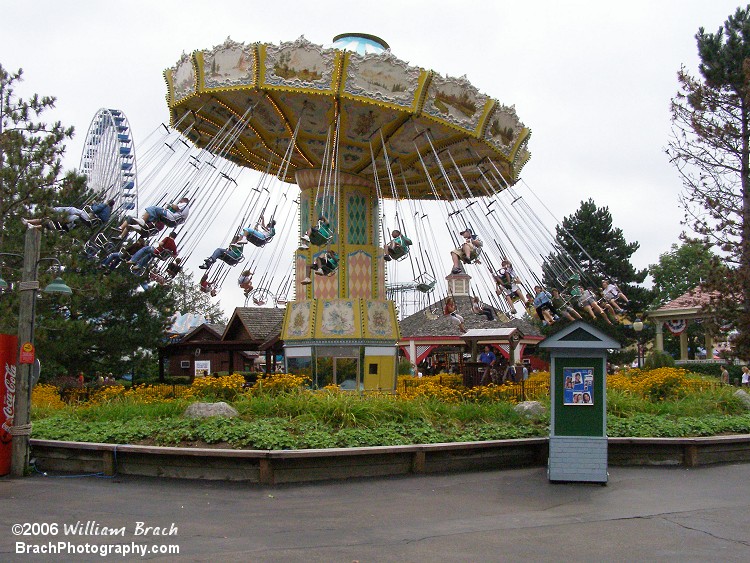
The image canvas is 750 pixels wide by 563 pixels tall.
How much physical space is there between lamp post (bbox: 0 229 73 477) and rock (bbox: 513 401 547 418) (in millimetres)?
7955

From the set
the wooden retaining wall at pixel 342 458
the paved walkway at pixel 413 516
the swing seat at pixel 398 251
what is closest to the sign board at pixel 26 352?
the wooden retaining wall at pixel 342 458

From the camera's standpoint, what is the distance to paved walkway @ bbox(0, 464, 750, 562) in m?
6.94

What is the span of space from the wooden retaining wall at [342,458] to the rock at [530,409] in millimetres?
1211

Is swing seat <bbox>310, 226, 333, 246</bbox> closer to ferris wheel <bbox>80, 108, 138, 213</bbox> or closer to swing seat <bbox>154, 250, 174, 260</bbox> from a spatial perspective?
swing seat <bbox>154, 250, 174, 260</bbox>

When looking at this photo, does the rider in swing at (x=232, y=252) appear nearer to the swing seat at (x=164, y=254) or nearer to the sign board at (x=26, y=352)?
the swing seat at (x=164, y=254)

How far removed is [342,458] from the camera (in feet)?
35.4

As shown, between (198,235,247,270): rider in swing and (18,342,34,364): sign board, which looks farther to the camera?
(198,235,247,270): rider in swing

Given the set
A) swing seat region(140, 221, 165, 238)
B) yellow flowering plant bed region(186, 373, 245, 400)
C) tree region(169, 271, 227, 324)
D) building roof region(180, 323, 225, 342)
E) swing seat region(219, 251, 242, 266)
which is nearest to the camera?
yellow flowering plant bed region(186, 373, 245, 400)

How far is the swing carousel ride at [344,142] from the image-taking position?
16.3 metres

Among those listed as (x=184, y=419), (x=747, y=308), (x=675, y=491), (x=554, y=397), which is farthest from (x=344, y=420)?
(x=747, y=308)

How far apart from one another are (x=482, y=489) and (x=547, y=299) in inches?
298

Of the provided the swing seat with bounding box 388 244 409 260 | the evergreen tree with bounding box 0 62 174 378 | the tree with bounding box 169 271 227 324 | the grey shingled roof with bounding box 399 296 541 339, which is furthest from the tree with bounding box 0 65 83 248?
the tree with bounding box 169 271 227 324

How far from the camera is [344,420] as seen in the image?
476 inches

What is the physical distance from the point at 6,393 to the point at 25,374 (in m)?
0.38
